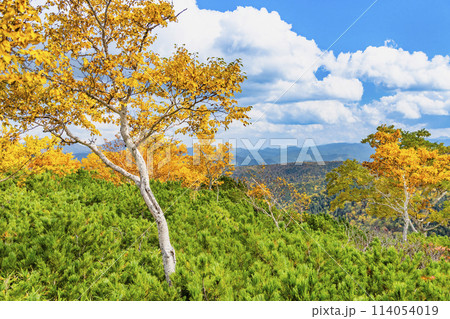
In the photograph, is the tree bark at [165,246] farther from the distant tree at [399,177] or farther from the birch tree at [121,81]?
the distant tree at [399,177]

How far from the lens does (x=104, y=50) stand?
6516 millimetres

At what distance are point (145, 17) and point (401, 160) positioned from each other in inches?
687

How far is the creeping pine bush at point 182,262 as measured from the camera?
391 centimetres

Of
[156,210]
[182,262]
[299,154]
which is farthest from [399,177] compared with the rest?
[156,210]

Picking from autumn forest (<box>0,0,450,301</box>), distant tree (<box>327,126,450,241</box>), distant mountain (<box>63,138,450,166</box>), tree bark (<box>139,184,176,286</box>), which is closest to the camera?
autumn forest (<box>0,0,450,301</box>)

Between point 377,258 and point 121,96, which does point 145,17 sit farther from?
point 377,258

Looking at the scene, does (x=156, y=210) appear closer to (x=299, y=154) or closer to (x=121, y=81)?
(x=121, y=81)

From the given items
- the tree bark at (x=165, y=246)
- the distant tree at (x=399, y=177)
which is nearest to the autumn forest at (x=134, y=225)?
the tree bark at (x=165, y=246)

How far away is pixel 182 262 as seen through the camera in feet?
18.5

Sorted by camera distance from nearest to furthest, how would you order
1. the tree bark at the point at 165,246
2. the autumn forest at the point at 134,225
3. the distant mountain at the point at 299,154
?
1. the autumn forest at the point at 134,225
2. the tree bark at the point at 165,246
3. the distant mountain at the point at 299,154

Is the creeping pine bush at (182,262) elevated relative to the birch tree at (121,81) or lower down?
lower down

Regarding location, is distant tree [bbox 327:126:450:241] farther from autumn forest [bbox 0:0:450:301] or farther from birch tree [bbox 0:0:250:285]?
birch tree [bbox 0:0:250:285]

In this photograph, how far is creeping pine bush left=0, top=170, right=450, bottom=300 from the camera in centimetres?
391

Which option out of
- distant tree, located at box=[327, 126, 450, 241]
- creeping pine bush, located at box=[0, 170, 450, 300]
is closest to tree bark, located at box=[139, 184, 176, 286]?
creeping pine bush, located at box=[0, 170, 450, 300]
